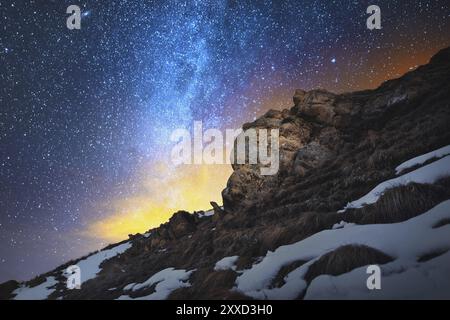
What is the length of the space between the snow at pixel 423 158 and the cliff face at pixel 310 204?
29 cm

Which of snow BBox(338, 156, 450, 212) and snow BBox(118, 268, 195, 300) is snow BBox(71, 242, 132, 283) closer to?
snow BBox(118, 268, 195, 300)

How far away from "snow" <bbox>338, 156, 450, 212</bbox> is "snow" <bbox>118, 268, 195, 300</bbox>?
7.65m

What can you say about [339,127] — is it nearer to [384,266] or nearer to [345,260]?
[345,260]

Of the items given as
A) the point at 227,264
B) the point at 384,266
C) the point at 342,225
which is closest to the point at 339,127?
the point at 342,225

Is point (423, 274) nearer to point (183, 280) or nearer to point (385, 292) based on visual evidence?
point (385, 292)

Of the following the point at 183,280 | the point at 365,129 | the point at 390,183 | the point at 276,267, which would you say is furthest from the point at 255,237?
the point at 365,129

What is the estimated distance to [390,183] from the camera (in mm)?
12539

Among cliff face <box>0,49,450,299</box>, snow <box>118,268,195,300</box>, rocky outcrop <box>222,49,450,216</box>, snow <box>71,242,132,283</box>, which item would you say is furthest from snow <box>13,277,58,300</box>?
rocky outcrop <box>222,49,450,216</box>

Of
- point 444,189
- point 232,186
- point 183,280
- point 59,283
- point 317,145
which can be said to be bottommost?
point 59,283

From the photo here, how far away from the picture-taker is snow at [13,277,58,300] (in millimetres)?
24359

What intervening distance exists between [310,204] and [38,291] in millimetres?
23748

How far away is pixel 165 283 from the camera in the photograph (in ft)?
48.7

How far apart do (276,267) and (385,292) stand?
13.5ft

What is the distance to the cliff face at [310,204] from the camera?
10.0 metres
